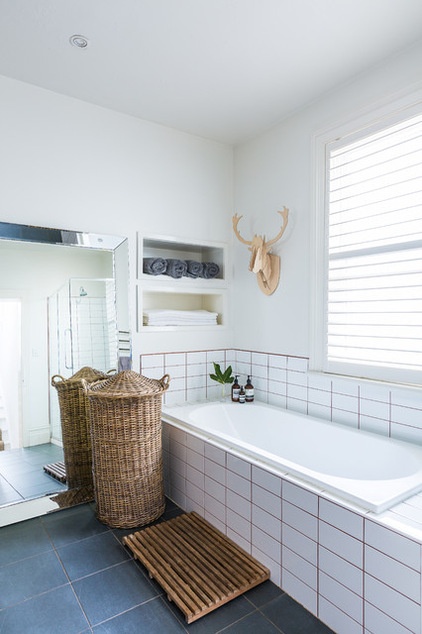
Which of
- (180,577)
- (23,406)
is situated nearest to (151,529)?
(180,577)

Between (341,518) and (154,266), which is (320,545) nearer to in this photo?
(341,518)

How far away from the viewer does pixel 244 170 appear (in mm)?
3158

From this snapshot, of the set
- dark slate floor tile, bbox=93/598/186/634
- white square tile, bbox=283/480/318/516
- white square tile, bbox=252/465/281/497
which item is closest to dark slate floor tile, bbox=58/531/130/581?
dark slate floor tile, bbox=93/598/186/634

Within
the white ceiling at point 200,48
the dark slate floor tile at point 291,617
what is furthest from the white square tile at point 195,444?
the white ceiling at point 200,48

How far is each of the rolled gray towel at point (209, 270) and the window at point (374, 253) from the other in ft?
3.11

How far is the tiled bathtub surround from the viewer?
1.27 m

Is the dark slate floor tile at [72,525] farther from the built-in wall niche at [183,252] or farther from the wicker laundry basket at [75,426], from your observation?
the built-in wall niche at [183,252]

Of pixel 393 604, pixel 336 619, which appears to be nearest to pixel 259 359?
pixel 336 619

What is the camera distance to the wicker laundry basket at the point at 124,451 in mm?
2182

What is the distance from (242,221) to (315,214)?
30.4 inches

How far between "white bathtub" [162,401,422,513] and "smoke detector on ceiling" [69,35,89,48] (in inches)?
84.7

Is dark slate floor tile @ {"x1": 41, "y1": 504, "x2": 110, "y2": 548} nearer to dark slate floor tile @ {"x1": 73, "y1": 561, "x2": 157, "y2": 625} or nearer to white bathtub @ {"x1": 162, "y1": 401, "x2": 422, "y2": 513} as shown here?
dark slate floor tile @ {"x1": 73, "y1": 561, "x2": 157, "y2": 625}

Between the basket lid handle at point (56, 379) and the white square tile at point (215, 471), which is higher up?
the basket lid handle at point (56, 379)

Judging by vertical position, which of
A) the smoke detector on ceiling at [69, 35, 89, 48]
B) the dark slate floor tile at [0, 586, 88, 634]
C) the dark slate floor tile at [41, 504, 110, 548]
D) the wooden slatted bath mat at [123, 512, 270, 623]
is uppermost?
the smoke detector on ceiling at [69, 35, 89, 48]
